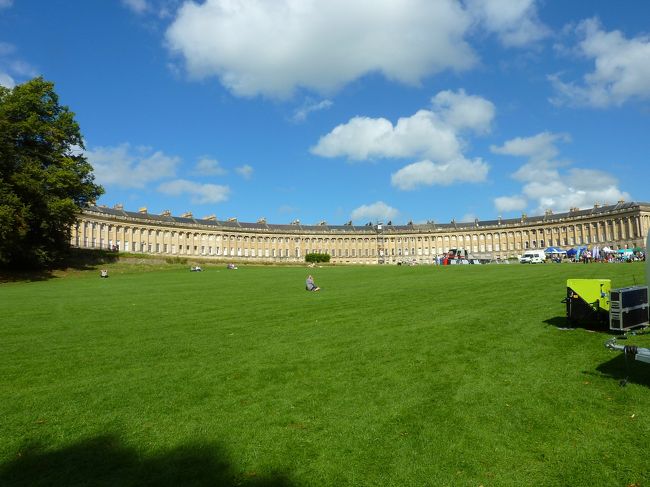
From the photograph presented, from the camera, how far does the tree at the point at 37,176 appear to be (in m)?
44.3

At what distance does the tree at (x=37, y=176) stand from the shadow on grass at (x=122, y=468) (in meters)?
43.3

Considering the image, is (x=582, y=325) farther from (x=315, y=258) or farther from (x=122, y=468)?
(x=315, y=258)

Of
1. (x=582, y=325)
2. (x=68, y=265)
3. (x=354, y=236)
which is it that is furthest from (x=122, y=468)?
(x=354, y=236)

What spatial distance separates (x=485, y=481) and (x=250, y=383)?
4.72 meters

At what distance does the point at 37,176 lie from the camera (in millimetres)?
46875

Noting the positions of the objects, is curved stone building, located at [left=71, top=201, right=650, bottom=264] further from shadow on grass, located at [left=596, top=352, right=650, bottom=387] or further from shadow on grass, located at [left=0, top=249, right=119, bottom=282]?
shadow on grass, located at [left=596, top=352, right=650, bottom=387]

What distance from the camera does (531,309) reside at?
Answer: 49.7ft

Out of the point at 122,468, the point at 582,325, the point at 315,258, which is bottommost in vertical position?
the point at 122,468

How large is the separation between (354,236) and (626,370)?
143m

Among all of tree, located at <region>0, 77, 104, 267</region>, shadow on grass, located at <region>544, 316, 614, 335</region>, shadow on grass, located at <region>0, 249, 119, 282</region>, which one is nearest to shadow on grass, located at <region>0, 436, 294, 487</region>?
shadow on grass, located at <region>544, 316, 614, 335</region>

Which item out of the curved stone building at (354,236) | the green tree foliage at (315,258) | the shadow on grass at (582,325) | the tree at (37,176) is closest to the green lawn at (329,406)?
the shadow on grass at (582,325)

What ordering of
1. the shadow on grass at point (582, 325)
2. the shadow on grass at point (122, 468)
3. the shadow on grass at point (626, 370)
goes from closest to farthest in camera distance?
the shadow on grass at point (122, 468) → the shadow on grass at point (626, 370) → the shadow on grass at point (582, 325)

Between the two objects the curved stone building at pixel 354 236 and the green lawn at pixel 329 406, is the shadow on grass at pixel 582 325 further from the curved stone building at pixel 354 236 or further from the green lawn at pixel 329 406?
the curved stone building at pixel 354 236

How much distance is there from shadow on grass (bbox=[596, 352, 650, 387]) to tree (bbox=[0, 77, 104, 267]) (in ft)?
154
